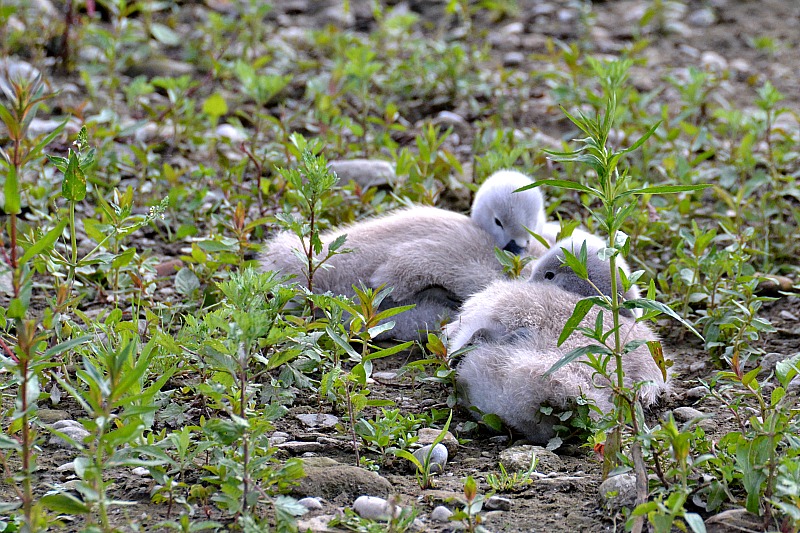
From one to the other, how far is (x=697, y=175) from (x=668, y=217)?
0.64 meters

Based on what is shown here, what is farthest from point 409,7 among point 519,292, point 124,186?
point 519,292

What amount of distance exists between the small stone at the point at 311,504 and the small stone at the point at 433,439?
0.56 metres

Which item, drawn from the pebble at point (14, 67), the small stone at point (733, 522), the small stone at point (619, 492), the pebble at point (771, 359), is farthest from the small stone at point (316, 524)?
the pebble at point (14, 67)

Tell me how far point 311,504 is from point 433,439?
644mm

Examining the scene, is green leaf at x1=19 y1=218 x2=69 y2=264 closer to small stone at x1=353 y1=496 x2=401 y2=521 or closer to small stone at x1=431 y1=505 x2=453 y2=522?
small stone at x1=353 y1=496 x2=401 y2=521

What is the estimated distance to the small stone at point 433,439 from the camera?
3279 mm

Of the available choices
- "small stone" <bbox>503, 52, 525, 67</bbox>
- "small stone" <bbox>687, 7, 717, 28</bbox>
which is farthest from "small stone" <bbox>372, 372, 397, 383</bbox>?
"small stone" <bbox>687, 7, 717, 28</bbox>

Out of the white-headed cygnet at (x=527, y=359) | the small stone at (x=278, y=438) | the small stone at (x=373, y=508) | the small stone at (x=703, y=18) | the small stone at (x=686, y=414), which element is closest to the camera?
the small stone at (x=373, y=508)

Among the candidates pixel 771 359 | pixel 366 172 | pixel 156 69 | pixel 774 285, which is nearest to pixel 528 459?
pixel 771 359

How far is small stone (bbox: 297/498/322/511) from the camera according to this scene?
2.78 meters

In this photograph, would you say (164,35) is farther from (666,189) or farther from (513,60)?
(666,189)

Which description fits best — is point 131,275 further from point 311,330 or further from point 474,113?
point 474,113

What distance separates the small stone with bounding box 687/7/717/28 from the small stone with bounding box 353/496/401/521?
303 inches

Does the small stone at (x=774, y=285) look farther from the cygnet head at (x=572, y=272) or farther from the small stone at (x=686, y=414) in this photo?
the small stone at (x=686, y=414)
